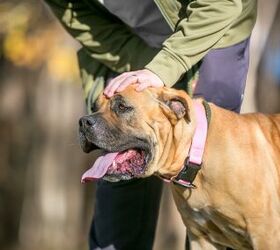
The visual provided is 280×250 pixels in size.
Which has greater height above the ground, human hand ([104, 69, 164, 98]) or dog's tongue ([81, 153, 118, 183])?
human hand ([104, 69, 164, 98])

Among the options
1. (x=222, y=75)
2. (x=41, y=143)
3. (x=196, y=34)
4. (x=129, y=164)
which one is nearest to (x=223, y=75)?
(x=222, y=75)

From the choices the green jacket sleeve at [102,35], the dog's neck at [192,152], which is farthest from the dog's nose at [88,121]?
the green jacket sleeve at [102,35]

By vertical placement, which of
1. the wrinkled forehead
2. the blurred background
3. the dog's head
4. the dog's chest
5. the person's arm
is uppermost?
the person's arm

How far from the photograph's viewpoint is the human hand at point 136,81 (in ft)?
13.1

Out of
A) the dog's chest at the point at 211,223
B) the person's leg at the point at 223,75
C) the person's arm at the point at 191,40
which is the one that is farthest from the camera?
the person's leg at the point at 223,75

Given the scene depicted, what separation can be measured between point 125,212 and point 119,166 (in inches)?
32.8

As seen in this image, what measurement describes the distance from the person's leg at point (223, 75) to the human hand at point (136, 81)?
1.50ft

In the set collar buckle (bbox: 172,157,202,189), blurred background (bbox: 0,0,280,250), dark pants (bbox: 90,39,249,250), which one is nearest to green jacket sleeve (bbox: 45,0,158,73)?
dark pants (bbox: 90,39,249,250)

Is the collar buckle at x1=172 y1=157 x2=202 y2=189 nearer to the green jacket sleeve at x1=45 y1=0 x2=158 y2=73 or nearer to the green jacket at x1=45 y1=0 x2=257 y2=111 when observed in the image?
the green jacket at x1=45 y1=0 x2=257 y2=111

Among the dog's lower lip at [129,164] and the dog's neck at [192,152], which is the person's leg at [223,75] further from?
the dog's lower lip at [129,164]

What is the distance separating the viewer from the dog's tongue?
13.0 ft

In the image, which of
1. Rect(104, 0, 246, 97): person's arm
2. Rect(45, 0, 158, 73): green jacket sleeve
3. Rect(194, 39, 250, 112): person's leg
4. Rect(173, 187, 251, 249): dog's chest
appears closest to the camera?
Rect(104, 0, 246, 97): person's arm

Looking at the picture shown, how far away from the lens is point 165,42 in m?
4.15

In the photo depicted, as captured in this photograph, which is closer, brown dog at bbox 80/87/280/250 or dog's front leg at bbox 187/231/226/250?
brown dog at bbox 80/87/280/250
